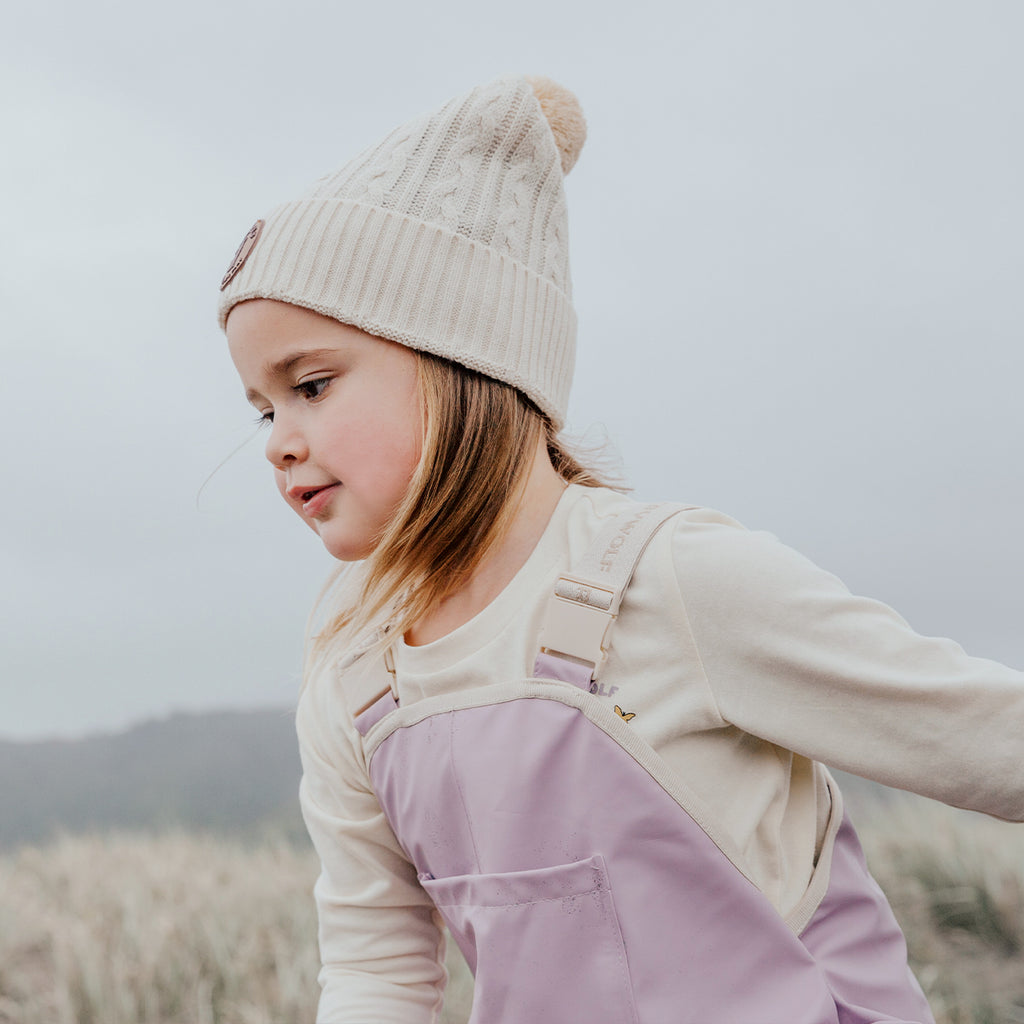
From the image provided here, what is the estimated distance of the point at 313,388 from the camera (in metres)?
1.33

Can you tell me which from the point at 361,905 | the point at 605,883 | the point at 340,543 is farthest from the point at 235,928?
the point at 605,883

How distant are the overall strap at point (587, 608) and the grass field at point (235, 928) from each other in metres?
1.48

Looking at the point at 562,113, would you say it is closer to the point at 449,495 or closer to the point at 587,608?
the point at 449,495

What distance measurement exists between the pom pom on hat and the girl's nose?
692mm

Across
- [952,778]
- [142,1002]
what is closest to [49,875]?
[142,1002]

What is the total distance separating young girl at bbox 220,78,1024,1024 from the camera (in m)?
1.10

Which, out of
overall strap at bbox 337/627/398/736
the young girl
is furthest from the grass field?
overall strap at bbox 337/627/398/736

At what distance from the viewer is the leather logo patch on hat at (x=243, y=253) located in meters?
1.45

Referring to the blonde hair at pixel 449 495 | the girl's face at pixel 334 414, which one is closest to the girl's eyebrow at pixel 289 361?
the girl's face at pixel 334 414

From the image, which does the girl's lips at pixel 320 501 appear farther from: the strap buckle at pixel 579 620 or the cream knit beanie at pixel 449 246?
the strap buckle at pixel 579 620

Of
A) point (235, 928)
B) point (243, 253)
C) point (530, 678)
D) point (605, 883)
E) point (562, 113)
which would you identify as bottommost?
point (235, 928)

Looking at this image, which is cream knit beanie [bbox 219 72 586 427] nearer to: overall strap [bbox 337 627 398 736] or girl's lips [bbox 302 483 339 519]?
girl's lips [bbox 302 483 339 519]

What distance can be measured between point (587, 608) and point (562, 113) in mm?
924

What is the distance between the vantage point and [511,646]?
4.02ft
